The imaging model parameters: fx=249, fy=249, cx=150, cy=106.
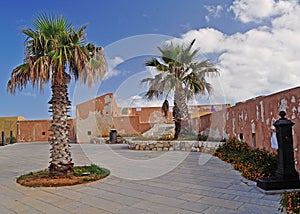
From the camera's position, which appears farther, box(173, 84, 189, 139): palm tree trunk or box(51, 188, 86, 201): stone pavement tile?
box(173, 84, 189, 139): palm tree trunk

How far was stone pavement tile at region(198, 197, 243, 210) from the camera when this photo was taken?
12.0ft

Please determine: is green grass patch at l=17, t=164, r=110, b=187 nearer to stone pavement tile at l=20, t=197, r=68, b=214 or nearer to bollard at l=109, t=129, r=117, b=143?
stone pavement tile at l=20, t=197, r=68, b=214

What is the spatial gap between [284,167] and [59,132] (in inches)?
186

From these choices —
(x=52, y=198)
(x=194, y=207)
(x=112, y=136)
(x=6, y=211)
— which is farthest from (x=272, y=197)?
(x=112, y=136)

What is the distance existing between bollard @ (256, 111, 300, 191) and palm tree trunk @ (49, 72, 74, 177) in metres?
4.20

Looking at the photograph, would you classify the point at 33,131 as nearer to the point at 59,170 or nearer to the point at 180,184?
the point at 59,170

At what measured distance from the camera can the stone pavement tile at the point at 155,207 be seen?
3564 millimetres

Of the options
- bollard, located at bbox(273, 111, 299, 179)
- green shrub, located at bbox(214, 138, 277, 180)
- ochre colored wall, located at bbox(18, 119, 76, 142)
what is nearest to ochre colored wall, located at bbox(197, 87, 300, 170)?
green shrub, located at bbox(214, 138, 277, 180)

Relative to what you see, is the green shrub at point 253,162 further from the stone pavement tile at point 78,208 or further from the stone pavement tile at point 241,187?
the stone pavement tile at point 78,208

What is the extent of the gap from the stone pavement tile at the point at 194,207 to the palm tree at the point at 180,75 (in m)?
8.62

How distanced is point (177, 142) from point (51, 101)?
733 centimetres

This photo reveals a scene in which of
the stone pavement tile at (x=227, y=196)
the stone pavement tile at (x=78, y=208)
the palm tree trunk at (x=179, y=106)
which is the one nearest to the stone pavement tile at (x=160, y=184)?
the stone pavement tile at (x=227, y=196)

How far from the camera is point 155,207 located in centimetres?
375

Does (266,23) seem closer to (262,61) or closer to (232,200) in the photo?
(262,61)
